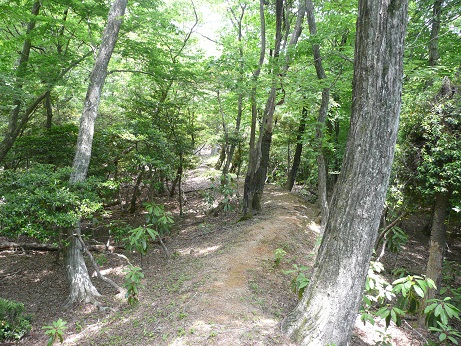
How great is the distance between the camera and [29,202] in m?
4.81

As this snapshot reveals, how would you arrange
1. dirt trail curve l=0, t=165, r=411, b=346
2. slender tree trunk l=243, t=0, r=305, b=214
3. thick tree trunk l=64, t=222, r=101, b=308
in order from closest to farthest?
dirt trail curve l=0, t=165, r=411, b=346, thick tree trunk l=64, t=222, r=101, b=308, slender tree trunk l=243, t=0, r=305, b=214

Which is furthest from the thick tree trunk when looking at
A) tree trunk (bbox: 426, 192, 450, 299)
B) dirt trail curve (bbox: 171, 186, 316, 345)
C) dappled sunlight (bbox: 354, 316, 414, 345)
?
tree trunk (bbox: 426, 192, 450, 299)

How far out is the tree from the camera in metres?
3.01

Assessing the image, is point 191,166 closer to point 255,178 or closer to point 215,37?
point 255,178

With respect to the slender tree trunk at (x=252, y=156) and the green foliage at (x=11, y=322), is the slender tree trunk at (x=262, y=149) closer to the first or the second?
the slender tree trunk at (x=252, y=156)

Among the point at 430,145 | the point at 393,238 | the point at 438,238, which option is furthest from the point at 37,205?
the point at 438,238

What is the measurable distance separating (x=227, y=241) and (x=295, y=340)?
4570mm

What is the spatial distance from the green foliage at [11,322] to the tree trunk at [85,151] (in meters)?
0.88

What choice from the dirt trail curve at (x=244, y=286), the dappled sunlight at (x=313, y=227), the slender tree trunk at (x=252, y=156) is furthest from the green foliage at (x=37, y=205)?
the dappled sunlight at (x=313, y=227)

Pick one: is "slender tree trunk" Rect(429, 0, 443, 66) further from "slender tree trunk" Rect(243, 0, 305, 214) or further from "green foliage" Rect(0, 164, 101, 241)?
"green foliage" Rect(0, 164, 101, 241)

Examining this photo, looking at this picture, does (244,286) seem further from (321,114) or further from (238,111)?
(238,111)

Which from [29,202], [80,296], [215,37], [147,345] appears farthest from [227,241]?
[215,37]

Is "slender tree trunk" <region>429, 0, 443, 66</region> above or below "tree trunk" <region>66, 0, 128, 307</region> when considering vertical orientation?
above

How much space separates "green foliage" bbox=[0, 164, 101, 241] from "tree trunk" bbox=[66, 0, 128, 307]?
1.95 ft
